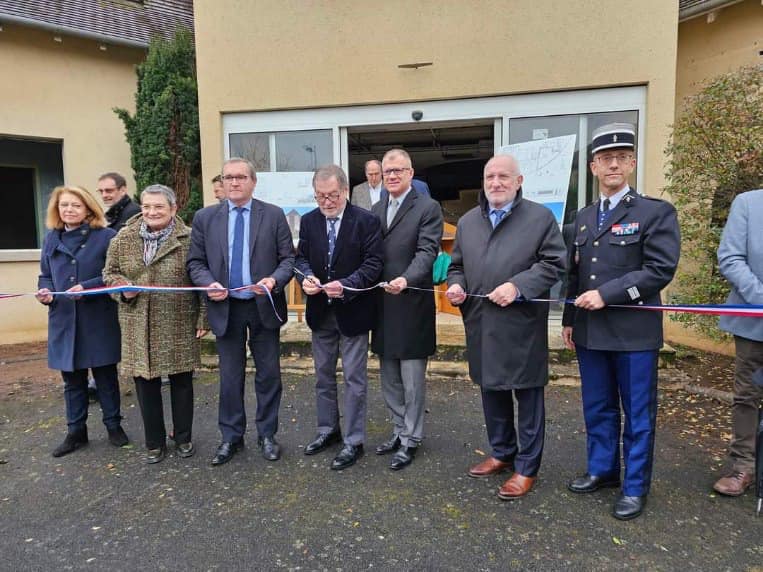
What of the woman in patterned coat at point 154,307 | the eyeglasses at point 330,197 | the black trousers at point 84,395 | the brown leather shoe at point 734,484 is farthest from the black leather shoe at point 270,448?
the brown leather shoe at point 734,484

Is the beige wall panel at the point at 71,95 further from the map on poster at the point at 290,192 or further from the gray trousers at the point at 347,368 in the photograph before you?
the gray trousers at the point at 347,368

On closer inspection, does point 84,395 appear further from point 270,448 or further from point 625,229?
point 625,229

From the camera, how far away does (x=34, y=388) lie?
5.84 m

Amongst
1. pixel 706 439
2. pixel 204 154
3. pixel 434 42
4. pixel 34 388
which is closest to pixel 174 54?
pixel 204 154

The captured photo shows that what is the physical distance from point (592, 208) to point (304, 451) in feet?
8.53

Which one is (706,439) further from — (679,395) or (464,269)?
(464,269)

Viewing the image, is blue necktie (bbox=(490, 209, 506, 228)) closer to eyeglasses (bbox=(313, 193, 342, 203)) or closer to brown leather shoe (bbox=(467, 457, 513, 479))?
eyeglasses (bbox=(313, 193, 342, 203))

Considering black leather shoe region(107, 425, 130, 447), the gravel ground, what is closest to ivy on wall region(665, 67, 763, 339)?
the gravel ground

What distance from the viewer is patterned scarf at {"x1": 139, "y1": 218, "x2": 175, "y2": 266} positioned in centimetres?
378

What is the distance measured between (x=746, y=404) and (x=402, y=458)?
7.14ft

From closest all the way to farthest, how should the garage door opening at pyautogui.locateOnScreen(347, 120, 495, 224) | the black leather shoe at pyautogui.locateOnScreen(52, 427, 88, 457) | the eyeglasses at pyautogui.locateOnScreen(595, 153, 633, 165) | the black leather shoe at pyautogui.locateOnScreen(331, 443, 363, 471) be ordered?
the eyeglasses at pyautogui.locateOnScreen(595, 153, 633, 165), the black leather shoe at pyautogui.locateOnScreen(331, 443, 363, 471), the black leather shoe at pyautogui.locateOnScreen(52, 427, 88, 457), the garage door opening at pyautogui.locateOnScreen(347, 120, 495, 224)

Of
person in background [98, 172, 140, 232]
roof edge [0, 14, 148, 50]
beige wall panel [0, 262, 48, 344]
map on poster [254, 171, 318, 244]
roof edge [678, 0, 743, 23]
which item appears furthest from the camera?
beige wall panel [0, 262, 48, 344]

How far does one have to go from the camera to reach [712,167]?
488cm

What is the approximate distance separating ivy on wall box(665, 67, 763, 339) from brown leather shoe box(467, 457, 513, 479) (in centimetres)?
268
